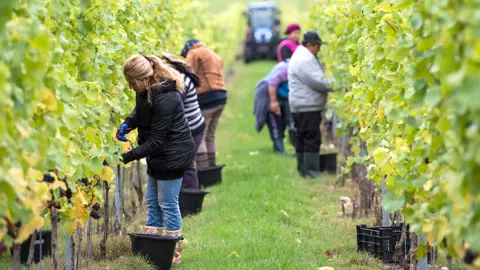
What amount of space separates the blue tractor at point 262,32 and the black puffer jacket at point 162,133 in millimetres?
30104

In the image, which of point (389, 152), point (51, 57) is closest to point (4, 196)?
point (51, 57)

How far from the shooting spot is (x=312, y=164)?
11.0 meters

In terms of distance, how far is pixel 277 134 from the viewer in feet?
42.9

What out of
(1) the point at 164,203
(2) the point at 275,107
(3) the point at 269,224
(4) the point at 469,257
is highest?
(2) the point at 275,107

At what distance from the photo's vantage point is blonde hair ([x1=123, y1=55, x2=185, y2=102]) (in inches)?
239

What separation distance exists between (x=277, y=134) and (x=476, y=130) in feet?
33.2

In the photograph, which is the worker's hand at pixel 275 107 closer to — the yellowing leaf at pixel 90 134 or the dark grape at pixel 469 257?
the yellowing leaf at pixel 90 134

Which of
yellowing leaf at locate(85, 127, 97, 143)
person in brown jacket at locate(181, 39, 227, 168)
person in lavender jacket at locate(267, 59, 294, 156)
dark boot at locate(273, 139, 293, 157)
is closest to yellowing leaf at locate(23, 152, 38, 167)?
yellowing leaf at locate(85, 127, 97, 143)

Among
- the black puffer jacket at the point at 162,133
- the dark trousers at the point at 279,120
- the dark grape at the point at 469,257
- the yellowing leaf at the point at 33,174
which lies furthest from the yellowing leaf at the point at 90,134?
the dark trousers at the point at 279,120

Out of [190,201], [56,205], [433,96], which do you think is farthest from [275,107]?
[433,96]

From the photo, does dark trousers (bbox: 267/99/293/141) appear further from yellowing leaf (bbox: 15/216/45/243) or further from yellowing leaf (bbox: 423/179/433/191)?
yellowing leaf (bbox: 15/216/45/243)

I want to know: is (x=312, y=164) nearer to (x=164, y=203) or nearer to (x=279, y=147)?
(x=279, y=147)

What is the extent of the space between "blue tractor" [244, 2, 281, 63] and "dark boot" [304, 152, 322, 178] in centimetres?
2558

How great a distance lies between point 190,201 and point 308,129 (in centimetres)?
267
